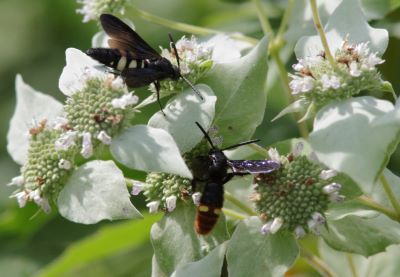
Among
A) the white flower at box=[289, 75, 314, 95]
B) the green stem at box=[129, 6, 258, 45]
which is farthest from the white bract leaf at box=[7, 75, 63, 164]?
the white flower at box=[289, 75, 314, 95]

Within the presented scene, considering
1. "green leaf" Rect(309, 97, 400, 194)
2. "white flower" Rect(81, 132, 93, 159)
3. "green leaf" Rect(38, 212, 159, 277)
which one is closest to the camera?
"green leaf" Rect(309, 97, 400, 194)

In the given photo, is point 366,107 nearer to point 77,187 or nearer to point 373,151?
point 373,151

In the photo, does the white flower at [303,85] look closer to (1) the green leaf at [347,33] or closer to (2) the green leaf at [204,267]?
(1) the green leaf at [347,33]

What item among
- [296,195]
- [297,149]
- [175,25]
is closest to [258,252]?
[296,195]

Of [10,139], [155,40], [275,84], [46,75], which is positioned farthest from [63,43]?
[10,139]

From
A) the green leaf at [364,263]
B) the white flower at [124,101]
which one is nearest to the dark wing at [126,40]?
the white flower at [124,101]

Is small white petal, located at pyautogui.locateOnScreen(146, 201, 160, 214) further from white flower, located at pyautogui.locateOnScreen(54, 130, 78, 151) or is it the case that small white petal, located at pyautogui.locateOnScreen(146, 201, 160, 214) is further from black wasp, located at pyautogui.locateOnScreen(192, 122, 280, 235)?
white flower, located at pyautogui.locateOnScreen(54, 130, 78, 151)
